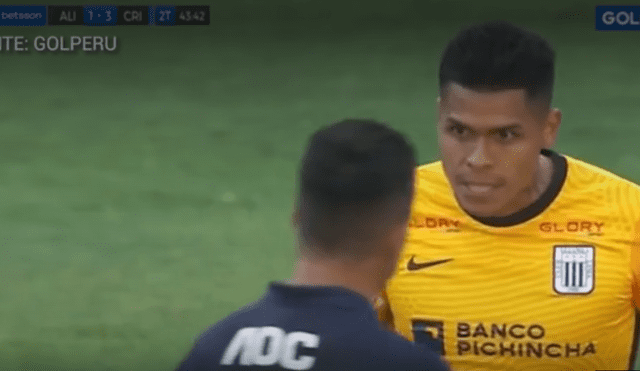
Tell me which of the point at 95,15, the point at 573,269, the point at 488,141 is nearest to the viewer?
the point at 488,141

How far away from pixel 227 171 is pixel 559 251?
7424mm

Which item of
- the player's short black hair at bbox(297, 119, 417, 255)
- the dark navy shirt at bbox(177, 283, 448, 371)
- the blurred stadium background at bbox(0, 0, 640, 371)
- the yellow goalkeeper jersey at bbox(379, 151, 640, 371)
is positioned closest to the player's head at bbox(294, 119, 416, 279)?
the player's short black hair at bbox(297, 119, 417, 255)

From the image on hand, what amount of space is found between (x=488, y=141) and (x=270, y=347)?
66.3 inches

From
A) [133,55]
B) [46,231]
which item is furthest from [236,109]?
[46,231]

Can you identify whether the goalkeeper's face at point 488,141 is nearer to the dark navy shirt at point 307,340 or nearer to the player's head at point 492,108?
the player's head at point 492,108

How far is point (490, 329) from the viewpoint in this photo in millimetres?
4883

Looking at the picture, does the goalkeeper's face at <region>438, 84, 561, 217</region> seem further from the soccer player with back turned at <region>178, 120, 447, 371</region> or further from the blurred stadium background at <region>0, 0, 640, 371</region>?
the blurred stadium background at <region>0, 0, 640, 371</region>

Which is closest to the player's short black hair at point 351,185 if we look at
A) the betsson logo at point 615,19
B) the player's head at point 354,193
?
the player's head at point 354,193

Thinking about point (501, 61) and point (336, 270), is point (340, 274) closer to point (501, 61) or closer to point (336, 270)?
point (336, 270)

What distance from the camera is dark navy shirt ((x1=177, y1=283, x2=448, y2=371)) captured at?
3064mm

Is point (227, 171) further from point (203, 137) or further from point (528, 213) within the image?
point (528, 213)

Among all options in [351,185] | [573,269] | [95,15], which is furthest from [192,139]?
[351,185]

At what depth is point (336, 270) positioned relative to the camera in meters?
3.19

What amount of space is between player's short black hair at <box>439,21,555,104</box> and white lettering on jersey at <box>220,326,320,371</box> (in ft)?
5.55
